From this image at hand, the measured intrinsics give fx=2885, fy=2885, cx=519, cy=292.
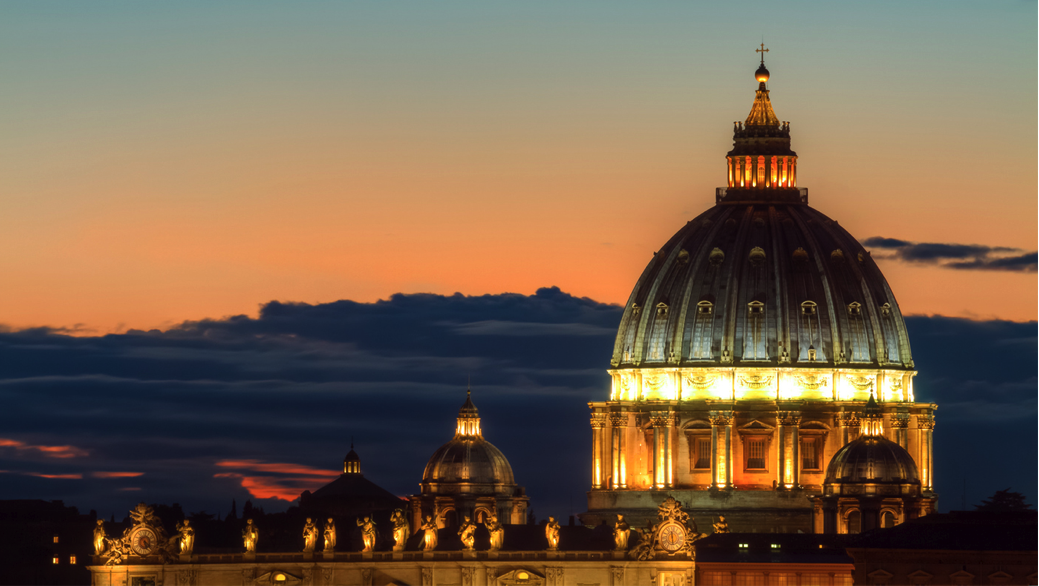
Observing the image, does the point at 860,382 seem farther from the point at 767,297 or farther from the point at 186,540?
the point at 186,540

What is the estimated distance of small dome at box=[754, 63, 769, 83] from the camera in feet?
572

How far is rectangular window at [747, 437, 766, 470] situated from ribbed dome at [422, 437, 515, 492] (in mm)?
16516

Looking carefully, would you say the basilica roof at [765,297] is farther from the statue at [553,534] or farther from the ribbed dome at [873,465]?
the statue at [553,534]

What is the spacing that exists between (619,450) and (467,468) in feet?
36.0

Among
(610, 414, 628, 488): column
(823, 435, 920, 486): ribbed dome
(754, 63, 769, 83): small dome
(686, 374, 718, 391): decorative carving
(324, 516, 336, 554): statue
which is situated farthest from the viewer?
(754, 63, 769, 83): small dome

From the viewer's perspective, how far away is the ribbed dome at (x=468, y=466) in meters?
175

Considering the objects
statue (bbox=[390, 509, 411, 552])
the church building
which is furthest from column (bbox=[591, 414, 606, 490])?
statue (bbox=[390, 509, 411, 552])

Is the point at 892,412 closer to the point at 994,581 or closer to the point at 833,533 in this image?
the point at 833,533

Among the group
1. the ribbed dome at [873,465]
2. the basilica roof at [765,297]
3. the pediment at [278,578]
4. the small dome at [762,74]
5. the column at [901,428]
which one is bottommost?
the pediment at [278,578]

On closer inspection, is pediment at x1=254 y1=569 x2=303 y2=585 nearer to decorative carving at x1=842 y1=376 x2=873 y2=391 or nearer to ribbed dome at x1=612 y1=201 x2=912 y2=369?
ribbed dome at x1=612 y1=201 x2=912 y2=369

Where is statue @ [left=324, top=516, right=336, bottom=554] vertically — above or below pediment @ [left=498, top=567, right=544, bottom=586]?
above

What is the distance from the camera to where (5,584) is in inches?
5965

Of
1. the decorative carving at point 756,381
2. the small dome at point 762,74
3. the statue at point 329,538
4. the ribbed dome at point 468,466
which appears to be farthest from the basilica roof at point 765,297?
the statue at point 329,538

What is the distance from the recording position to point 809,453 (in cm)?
16750
